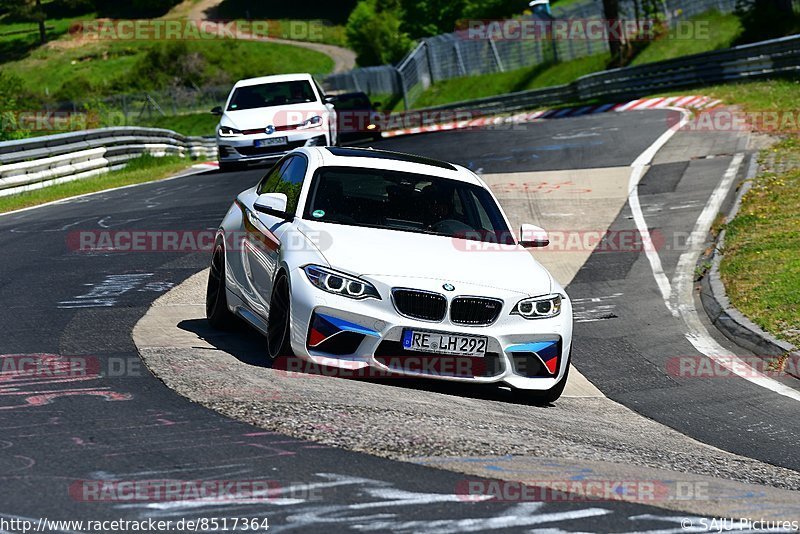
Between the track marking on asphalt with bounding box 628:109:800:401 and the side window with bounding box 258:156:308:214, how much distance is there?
3.88 metres

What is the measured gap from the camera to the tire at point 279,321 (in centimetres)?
825

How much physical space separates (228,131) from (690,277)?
12.9 m

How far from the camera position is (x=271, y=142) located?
24406mm

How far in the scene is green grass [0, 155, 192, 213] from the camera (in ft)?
71.4

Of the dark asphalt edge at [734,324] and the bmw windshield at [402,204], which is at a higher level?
the bmw windshield at [402,204]

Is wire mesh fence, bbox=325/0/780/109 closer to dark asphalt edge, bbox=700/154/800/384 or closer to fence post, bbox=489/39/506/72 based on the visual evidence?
fence post, bbox=489/39/506/72

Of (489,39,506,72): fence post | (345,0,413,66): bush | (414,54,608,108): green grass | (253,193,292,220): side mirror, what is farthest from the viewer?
(345,0,413,66): bush

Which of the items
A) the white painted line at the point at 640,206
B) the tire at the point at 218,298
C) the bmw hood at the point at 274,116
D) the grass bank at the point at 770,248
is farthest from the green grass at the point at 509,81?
the tire at the point at 218,298

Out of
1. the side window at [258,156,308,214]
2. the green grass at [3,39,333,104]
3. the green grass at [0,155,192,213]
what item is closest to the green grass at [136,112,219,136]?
the green grass at [3,39,333,104]

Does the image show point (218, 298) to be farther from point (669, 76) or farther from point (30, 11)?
point (30, 11)

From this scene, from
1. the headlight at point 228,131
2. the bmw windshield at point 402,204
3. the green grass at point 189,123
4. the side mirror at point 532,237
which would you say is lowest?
the green grass at point 189,123

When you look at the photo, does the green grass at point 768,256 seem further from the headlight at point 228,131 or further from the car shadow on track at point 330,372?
the headlight at point 228,131

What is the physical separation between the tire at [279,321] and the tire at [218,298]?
58.3 inches

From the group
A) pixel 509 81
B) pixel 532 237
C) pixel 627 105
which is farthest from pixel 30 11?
pixel 532 237
